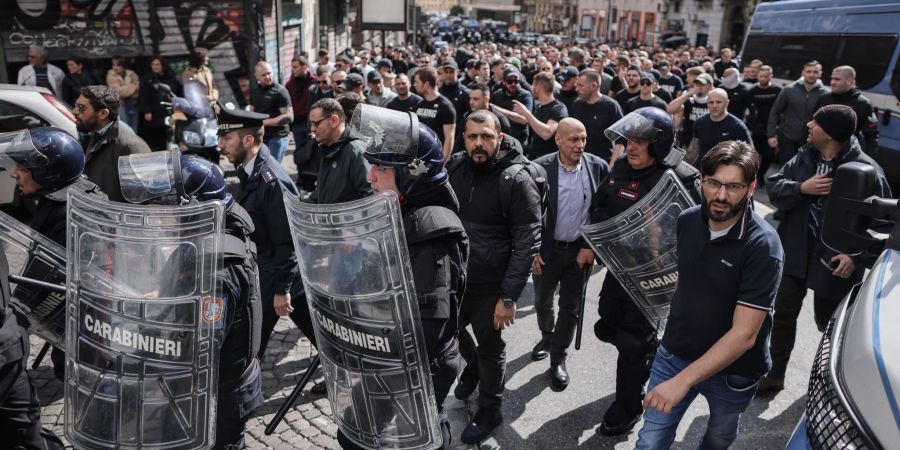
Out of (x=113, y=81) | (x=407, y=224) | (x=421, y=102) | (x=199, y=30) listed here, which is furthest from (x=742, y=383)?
(x=199, y=30)

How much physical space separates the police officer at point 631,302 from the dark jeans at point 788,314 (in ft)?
2.82

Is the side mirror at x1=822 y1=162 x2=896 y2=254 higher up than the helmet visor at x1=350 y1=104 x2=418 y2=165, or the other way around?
the helmet visor at x1=350 y1=104 x2=418 y2=165

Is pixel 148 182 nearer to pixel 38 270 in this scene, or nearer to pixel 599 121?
pixel 38 270

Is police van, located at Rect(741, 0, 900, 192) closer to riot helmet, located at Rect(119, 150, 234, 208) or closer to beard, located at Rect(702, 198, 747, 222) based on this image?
beard, located at Rect(702, 198, 747, 222)

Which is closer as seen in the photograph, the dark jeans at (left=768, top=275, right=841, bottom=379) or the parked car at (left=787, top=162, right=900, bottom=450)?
the parked car at (left=787, top=162, right=900, bottom=450)

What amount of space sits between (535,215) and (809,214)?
1609mm

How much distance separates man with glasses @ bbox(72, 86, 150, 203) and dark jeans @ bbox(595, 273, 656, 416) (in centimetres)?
298

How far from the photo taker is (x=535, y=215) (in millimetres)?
3400

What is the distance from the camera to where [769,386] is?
13.2ft

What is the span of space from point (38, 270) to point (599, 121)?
4792mm

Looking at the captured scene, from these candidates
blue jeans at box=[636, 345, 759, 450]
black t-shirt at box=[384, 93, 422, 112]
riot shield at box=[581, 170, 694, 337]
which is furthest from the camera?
black t-shirt at box=[384, 93, 422, 112]

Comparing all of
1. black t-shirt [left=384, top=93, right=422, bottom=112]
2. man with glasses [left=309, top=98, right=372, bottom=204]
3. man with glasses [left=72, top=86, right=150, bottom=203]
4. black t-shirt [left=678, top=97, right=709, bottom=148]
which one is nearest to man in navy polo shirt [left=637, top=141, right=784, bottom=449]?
man with glasses [left=309, top=98, right=372, bottom=204]

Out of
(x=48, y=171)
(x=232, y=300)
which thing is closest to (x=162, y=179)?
(x=232, y=300)

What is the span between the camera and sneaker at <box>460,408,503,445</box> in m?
3.54
